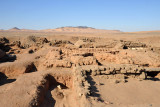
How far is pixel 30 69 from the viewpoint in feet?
25.5

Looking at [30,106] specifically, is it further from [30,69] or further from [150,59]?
[150,59]

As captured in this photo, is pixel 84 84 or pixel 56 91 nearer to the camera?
pixel 84 84

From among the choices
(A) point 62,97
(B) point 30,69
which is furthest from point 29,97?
(B) point 30,69

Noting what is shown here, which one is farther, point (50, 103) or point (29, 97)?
point (50, 103)

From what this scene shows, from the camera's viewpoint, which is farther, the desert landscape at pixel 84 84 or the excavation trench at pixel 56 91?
the excavation trench at pixel 56 91

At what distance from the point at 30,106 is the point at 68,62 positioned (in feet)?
11.3

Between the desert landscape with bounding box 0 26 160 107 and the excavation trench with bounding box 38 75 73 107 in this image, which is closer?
the desert landscape with bounding box 0 26 160 107

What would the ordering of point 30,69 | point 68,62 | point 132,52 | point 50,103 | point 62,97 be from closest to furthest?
point 50,103 → point 62,97 → point 68,62 → point 30,69 → point 132,52

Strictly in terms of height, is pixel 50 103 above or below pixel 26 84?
below

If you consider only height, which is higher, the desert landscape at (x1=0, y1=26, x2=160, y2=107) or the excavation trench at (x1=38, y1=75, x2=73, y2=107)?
the desert landscape at (x1=0, y1=26, x2=160, y2=107)

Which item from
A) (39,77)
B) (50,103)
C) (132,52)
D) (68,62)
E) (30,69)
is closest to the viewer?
(50,103)

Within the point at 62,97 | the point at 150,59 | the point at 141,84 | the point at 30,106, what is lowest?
the point at 62,97

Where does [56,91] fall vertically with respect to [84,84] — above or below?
below

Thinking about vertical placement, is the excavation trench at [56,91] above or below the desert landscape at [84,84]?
below
